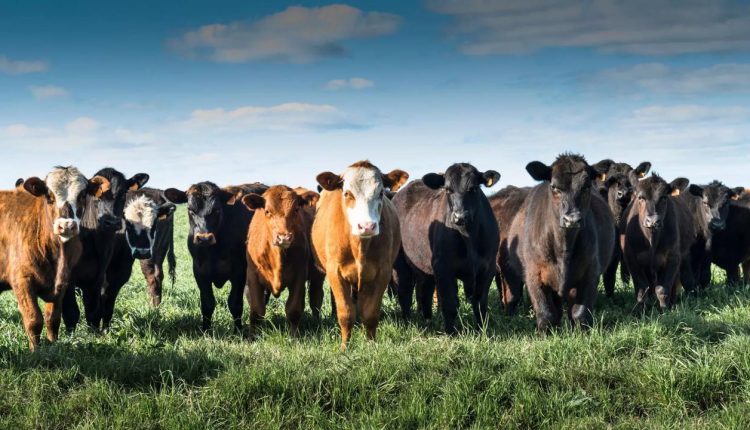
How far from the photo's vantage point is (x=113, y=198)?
10781mm

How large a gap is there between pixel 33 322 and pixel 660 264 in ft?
28.1

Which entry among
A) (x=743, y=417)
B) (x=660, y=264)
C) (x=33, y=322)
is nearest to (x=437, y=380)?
(x=743, y=417)

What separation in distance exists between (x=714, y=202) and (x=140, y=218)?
9.96 meters

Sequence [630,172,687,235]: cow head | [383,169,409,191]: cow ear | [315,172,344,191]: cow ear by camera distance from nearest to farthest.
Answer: [315,172,344,191]: cow ear < [383,169,409,191]: cow ear < [630,172,687,235]: cow head

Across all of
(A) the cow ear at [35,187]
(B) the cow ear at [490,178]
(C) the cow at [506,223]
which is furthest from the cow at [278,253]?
(C) the cow at [506,223]

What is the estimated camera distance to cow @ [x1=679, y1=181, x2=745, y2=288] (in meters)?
14.7

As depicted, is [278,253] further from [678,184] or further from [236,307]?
[678,184]

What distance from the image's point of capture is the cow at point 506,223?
11.9m

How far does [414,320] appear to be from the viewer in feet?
37.3

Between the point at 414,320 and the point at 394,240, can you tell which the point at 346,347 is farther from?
the point at 414,320

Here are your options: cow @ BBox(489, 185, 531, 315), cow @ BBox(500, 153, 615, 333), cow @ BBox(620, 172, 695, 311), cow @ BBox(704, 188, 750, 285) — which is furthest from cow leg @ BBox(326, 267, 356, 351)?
cow @ BBox(704, 188, 750, 285)

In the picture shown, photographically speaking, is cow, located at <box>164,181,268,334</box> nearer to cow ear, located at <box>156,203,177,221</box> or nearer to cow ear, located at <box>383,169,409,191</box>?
cow ear, located at <box>156,203,177,221</box>

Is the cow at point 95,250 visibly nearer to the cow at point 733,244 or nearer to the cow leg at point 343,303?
the cow leg at point 343,303

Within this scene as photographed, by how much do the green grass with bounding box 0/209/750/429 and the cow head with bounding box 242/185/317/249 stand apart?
1.67 meters
